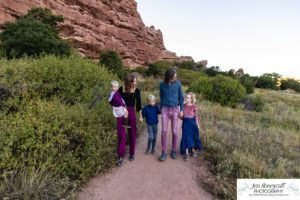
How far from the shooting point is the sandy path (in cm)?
235

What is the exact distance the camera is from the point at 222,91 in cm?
876

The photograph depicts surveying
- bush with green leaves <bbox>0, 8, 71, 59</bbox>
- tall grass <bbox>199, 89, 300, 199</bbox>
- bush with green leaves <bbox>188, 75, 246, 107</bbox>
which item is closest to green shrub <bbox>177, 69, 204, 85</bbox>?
bush with green leaves <bbox>188, 75, 246, 107</bbox>

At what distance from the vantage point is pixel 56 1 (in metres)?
22.2

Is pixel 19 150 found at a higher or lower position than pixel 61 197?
higher

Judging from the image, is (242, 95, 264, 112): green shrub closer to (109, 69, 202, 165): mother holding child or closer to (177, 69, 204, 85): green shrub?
(109, 69, 202, 165): mother holding child

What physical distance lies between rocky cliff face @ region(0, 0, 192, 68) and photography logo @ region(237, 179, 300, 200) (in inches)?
1003

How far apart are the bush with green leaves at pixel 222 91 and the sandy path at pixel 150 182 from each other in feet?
21.7

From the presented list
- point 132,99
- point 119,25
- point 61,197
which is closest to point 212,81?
point 132,99

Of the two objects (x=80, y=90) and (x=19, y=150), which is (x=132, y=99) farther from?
(x=80, y=90)

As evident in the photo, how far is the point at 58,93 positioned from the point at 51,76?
681 millimetres

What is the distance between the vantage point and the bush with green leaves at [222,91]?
865 cm

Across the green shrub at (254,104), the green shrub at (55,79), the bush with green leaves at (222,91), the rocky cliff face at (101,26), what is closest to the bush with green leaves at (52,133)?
the green shrub at (55,79)

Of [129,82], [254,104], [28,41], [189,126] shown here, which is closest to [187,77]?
[254,104]

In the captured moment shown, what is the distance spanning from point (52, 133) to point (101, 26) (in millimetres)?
32717
